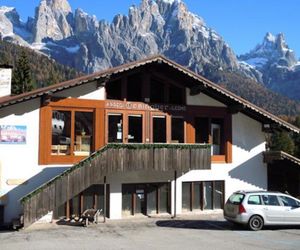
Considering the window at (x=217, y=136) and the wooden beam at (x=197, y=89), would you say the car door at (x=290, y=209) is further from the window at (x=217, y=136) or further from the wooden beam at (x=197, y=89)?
the wooden beam at (x=197, y=89)

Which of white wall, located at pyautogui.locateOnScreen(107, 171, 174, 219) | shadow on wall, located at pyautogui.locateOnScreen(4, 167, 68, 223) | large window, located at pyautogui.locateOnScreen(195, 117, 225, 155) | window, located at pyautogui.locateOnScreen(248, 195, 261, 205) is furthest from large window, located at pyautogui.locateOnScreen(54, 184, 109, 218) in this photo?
window, located at pyautogui.locateOnScreen(248, 195, 261, 205)

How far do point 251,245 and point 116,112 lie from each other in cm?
996

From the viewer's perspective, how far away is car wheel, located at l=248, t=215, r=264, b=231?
798 inches

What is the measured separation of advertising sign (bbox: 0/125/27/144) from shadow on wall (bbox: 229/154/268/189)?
11.4 m

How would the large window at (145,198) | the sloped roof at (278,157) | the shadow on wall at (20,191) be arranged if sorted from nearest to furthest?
the shadow on wall at (20,191)
the large window at (145,198)
the sloped roof at (278,157)

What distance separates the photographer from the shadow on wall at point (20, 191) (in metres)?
21.7

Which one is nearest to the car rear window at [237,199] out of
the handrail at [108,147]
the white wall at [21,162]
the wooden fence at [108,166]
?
the wooden fence at [108,166]

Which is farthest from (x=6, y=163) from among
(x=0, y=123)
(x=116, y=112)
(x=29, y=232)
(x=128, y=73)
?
(x=128, y=73)

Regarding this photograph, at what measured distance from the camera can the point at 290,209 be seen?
2069 cm

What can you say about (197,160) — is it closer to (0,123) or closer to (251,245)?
(251,245)

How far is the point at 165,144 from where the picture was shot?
23594 millimetres

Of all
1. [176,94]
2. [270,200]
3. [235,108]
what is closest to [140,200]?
[176,94]

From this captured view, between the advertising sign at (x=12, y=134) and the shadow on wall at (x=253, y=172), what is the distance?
11.4 metres

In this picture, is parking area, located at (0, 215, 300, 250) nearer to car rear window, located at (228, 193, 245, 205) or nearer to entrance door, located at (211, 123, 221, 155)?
car rear window, located at (228, 193, 245, 205)
